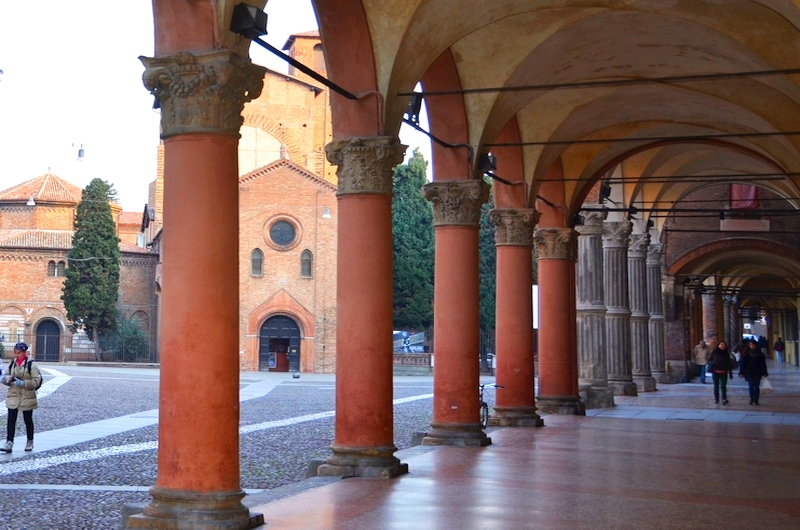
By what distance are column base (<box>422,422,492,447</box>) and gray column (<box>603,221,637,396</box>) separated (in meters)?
9.55

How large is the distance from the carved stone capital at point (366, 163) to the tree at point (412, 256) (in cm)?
3909

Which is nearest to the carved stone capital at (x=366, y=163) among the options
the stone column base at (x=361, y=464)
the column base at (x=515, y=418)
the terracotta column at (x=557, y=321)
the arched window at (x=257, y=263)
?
the stone column base at (x=361, y=464)

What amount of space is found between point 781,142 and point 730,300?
29.1 m

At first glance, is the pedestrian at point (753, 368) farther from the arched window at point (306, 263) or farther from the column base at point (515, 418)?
the arched window at point (306, 263)

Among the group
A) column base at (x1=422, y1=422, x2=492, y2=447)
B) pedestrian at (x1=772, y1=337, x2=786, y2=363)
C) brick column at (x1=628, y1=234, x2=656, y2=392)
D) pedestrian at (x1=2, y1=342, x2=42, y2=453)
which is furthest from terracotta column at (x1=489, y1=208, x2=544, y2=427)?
pedestrian at (x1=772, y1=337, x2=786, y2=363)

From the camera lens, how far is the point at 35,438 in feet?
43.7

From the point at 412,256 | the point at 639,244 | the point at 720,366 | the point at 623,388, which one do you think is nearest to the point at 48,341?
the point at 412,256

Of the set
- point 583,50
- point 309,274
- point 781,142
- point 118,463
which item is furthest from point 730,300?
point 118,463

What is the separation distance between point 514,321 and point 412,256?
35725 millimetres

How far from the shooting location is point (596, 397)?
1769 centimetres

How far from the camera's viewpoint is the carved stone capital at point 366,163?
29.0 feet

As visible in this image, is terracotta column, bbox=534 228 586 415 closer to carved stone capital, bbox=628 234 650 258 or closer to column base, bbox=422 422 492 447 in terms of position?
column base, bbox=422 422 492 447

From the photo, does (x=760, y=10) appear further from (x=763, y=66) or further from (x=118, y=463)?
(x=118, y=463)

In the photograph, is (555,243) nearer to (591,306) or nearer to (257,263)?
(591,306)
